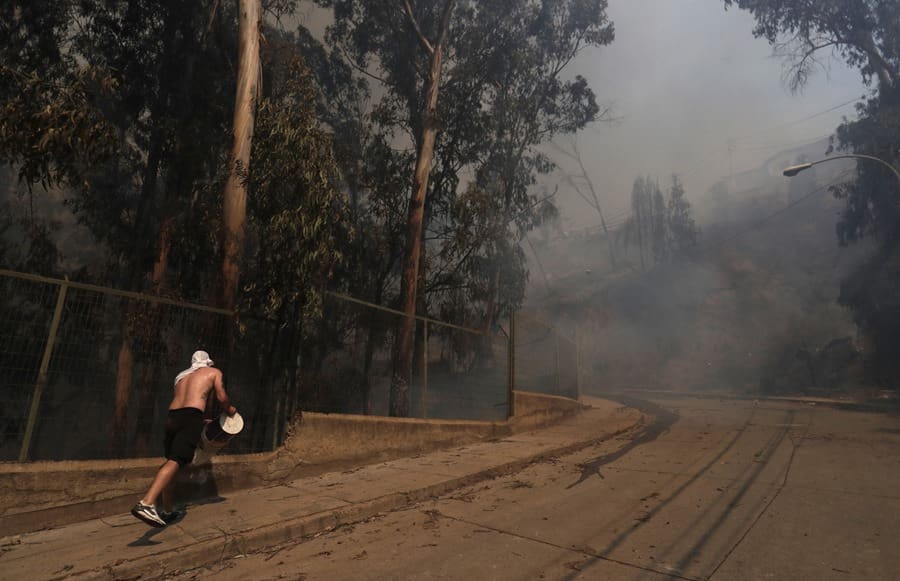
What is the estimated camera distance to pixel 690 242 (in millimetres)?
59875

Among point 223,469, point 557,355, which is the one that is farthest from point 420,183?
point 223,469

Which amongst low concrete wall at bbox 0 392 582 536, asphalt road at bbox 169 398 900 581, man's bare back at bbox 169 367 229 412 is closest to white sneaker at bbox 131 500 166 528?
asphalt road at bbox 169 398 900 581

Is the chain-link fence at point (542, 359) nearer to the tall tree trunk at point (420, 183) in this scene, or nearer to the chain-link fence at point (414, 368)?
the chain-link fence at point (414, 368)

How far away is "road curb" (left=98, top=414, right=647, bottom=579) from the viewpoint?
11.3ft

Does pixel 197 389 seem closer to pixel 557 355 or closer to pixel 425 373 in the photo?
pixel 425 373

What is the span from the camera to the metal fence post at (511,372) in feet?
32.5

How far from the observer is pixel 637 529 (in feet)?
13.8

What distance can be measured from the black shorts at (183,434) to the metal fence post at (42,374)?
1.17 m

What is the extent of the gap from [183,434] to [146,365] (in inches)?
61.0

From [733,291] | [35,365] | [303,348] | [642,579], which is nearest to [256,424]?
[303,348]

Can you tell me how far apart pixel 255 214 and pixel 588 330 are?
3991 cm

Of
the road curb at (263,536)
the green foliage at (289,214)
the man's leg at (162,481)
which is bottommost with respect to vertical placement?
the road curb at (263,536)

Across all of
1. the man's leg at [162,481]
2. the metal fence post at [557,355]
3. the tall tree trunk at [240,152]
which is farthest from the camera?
the metal fence post at [557,355]

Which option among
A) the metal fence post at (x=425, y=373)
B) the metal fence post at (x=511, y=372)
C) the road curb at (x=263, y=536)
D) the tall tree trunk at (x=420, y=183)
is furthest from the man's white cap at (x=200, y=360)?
the metal fence post at (x=511, y=372)
